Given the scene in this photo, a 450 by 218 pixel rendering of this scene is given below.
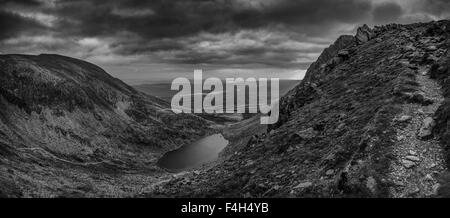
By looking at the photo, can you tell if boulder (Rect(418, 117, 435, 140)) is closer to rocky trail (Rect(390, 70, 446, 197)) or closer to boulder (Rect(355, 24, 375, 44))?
rocky trail (Rect(390, 70, 446, 197))

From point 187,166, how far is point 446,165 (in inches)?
5473

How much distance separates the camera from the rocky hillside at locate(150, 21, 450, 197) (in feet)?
111

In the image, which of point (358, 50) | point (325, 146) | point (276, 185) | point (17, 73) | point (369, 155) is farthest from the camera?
point (17, 73)

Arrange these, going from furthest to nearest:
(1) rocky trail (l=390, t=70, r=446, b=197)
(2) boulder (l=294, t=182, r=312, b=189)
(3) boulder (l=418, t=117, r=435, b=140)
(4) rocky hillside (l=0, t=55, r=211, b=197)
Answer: (4) rocky hillside (l=0, t=55, r=211, b=197) < (2) boulder (l=294, t=182, r=312, b=189) < (3) boulder (l=418, t=117, r=435, b=140) < (1) rocky trail (l=390, t=70, r=446, b=197)

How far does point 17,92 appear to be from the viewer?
16475cm

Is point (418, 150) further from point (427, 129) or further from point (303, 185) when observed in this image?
point (303, 185)

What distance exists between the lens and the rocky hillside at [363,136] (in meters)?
33.7

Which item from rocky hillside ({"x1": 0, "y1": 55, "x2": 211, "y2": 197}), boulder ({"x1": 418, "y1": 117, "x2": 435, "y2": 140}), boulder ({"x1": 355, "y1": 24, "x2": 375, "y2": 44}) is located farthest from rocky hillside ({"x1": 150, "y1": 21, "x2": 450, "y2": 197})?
rocky hillside ({"x1": 0, "y1": 55, "x2": 211, "y2": 197})

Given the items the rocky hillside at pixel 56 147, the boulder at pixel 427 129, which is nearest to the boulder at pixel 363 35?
the boulder at pixel 427 129

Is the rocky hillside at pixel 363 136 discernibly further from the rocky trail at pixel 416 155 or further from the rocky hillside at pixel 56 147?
the rocky hillside at pixel 56 147

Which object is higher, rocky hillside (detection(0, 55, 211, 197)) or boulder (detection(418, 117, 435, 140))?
boulder (detection(418, 117, 435, 140))

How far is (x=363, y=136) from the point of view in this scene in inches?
1571
